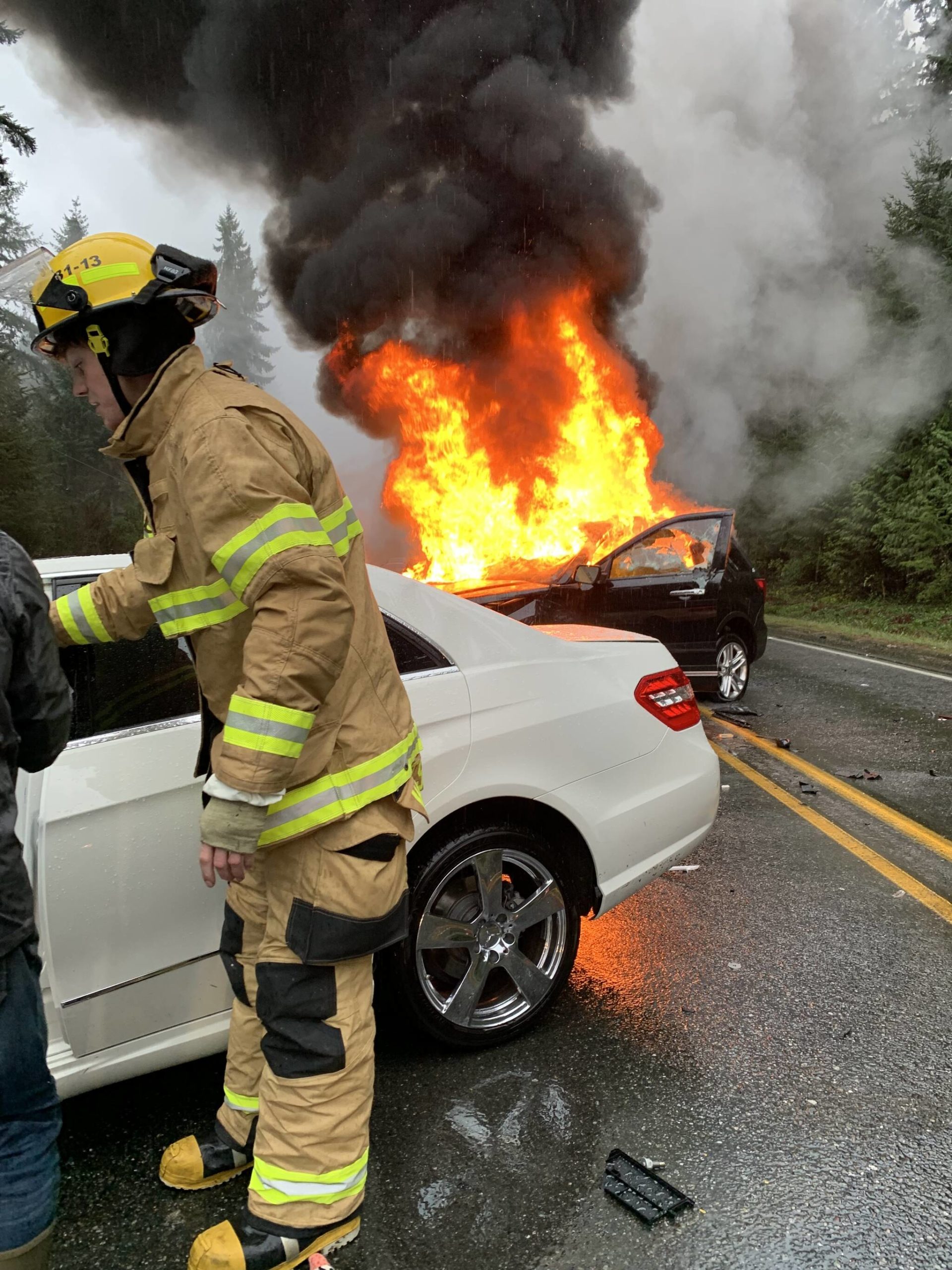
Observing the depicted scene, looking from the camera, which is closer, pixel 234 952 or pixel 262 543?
pixel 262 543

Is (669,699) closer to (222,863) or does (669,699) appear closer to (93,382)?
(222,863)

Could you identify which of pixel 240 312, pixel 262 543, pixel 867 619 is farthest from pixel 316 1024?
pixel 240 312

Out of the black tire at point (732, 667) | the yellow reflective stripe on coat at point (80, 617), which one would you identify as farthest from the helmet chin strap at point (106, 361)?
the black tire at point (732, 667)

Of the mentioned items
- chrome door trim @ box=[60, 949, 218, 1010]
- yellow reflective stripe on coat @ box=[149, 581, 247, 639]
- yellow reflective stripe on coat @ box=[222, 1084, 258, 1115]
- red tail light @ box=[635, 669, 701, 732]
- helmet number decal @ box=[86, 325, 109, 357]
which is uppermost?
helmet number decal @ box=[86, 325, 109, 357]

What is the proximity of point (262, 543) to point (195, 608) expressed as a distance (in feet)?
0.86

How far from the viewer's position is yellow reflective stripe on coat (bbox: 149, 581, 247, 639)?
1.78 m

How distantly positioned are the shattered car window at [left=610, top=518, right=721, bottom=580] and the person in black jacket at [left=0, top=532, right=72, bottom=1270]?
7.12 metres

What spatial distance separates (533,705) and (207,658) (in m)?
1.19

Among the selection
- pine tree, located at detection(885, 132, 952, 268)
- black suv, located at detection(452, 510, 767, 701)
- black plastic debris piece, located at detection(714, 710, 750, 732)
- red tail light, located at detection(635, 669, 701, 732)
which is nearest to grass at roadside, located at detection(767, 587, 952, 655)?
black suv, located at detection(452, 510, 767, 701)

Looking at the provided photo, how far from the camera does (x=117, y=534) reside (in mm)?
27672

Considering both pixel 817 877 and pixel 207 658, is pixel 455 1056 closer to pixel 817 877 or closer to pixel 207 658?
pixel 207 658

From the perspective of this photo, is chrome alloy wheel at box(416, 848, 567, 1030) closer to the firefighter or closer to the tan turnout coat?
the firefighter

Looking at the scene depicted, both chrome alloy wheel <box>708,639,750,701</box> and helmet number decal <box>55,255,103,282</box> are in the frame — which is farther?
chrome alloy wheel <box>708,639,750,701</box>

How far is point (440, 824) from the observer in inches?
102
